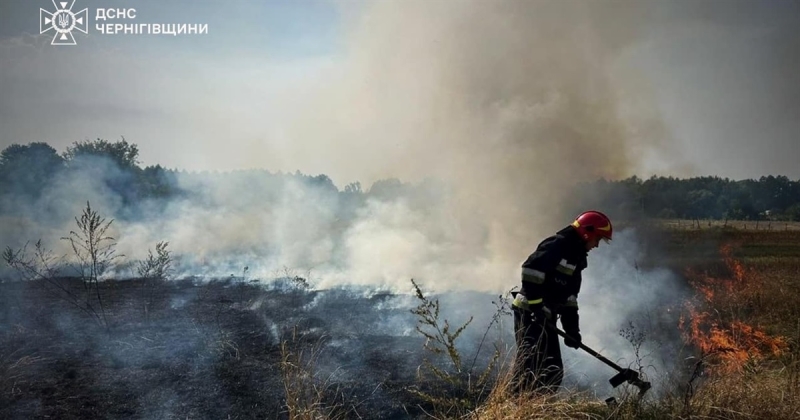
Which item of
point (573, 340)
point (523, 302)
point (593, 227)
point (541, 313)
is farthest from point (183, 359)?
point (593, 227)

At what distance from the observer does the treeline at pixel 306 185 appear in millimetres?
15492

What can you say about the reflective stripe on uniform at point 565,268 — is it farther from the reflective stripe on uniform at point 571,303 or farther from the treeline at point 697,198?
the treeline at point 697,198

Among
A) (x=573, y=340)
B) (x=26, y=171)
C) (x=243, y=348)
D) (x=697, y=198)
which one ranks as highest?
(x=26, y=171)

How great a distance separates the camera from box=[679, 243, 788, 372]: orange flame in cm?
671

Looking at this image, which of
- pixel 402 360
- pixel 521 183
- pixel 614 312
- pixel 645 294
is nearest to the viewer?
pixel 402 360

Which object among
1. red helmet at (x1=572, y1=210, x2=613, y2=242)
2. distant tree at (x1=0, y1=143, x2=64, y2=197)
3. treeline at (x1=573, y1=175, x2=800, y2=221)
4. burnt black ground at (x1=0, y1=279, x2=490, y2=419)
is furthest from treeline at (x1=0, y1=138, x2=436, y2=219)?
red helmet at (x1=572, y1=210, x2=613, y2=242)

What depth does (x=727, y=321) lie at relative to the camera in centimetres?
969

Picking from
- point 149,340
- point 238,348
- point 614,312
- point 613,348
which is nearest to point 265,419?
point 238,348

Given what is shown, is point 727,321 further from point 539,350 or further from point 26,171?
point 26,171

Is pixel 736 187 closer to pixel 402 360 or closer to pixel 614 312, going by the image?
pixel 614 312

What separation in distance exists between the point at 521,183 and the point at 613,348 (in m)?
8.58

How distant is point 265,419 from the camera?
184 inches

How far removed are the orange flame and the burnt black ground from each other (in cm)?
429

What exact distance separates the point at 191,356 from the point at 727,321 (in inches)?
A: 401
